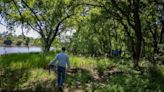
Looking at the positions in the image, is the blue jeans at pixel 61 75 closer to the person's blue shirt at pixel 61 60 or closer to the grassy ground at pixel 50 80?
the person's blue shirt at pixel 61 60

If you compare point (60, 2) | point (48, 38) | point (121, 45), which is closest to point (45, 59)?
point (60, 2)

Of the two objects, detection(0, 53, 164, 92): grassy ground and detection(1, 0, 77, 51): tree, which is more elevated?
detection(1, 0, 77, 51): tree

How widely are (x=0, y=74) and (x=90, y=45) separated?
63057mm

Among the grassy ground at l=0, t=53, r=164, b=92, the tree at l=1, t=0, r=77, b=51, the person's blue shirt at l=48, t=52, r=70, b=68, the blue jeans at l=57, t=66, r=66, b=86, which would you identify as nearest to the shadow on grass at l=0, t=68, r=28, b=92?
the grassy ground at l=0, t=53, r=164, b=92

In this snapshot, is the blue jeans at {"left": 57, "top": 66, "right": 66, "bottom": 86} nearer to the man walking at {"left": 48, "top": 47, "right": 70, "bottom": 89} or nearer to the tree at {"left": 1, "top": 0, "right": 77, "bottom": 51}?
the man walking at {"left": 48, "top": 47, "right": 70, "bottom": 89}

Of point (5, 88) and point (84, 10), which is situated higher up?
point (84, 10)

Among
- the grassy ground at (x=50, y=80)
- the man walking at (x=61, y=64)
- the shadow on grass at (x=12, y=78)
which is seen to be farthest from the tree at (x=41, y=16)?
the man walking at (x=61, y=64)

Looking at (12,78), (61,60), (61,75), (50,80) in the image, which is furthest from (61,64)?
(12,78)

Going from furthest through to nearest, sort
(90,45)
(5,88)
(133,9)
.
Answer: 1. (90,45)
2. (133,9)
3. (5,88)

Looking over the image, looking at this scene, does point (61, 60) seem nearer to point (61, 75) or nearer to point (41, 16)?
point (61, 75)

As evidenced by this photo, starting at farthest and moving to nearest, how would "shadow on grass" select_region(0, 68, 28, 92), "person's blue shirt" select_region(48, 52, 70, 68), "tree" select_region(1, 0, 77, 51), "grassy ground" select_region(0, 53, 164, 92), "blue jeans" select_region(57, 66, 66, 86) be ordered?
"tree" select_region(1, 0, 77, 51), "shadow on grass" select_region(0, 68, 28, 92), "blue jeans" select_region(57, 66, 66, 86), "person's blue shirt" select_region(48, 52, 70, 68), "grassy ground" select_region(0, 53, 164, 92)

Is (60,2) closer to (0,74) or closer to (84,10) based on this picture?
(84,10)

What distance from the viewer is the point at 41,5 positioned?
147ft

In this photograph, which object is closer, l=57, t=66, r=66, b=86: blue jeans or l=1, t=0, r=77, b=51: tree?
l=57, t=66, r=66, b=86: blue jeans
